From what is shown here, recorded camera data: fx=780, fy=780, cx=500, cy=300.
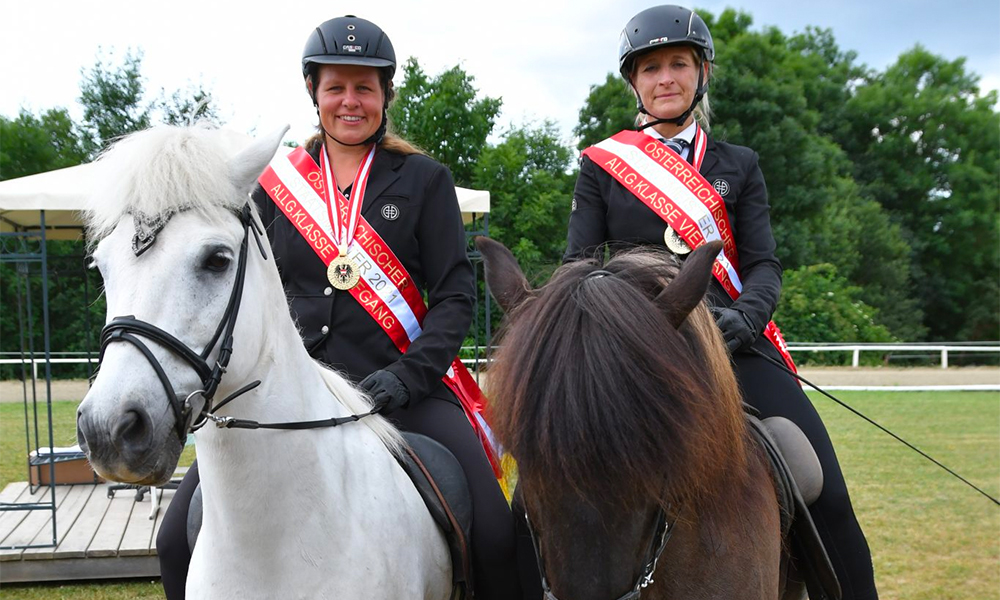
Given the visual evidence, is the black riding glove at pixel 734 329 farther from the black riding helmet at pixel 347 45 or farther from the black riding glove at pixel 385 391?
the black riding helmet at pixel 347 45

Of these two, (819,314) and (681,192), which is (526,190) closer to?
(819,314)

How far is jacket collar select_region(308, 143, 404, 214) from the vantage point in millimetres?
3139

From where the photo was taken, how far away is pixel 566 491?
6.23 ft

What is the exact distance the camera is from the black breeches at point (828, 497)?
2861 millimetres

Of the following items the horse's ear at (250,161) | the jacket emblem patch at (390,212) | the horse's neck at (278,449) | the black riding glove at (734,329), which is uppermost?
the horse's ear at (250,161)

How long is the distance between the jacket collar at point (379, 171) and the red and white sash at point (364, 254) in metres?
0.06

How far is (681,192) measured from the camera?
3.18 meters

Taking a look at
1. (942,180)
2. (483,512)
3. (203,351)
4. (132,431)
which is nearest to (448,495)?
(483,512)

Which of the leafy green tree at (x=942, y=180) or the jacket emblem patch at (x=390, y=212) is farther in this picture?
the leafy green tree at (x=942, y=180)

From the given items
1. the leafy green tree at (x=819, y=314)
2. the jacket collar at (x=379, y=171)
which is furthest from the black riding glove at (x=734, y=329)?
the leafy green tree at (x=819, y=314)

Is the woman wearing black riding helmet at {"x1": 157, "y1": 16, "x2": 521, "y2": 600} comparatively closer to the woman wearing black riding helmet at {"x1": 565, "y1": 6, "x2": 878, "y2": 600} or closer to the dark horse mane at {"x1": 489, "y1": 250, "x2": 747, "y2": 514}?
the woman wearing black riding helmet at {"x1": 565, "y1": 6, "x2": 878, "y2": 600}

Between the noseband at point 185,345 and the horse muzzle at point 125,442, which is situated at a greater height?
the noseband at point 185,345

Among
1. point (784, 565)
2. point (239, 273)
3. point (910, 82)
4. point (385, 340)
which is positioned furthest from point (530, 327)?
point (910, 82)

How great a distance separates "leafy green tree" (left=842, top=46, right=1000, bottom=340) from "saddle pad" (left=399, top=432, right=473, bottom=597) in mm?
40693
